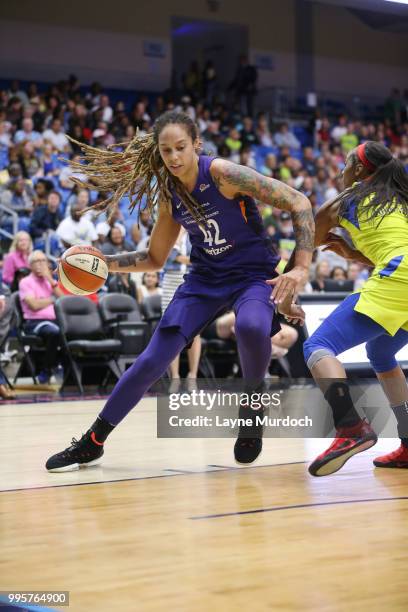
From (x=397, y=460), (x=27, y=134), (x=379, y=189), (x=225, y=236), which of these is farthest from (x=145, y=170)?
(x=27, y=134)

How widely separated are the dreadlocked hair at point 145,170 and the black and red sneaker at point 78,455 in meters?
1.17

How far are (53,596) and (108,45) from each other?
803 inches

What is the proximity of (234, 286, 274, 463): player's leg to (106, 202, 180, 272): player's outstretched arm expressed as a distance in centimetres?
57

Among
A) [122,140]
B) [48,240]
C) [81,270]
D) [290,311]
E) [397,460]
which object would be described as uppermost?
[122,140]

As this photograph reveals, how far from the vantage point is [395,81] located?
1057 inches

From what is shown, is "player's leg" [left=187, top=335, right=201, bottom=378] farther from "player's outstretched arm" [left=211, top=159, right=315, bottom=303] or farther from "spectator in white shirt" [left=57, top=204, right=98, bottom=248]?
"player's outstretched arm" [left=211, top=159, right=315, bottom=303]

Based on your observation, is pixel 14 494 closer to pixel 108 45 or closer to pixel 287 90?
pixel 108 45

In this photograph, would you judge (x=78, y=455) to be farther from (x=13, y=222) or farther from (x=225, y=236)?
(x=13, y=222)

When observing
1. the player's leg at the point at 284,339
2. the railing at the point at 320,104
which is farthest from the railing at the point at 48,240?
the railing at the point at 320,104

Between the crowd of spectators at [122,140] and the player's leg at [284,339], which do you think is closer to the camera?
the player's leg at [284,339]

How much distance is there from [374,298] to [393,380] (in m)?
0.60

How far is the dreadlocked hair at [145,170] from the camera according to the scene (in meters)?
4.71

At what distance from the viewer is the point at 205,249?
4832 mm

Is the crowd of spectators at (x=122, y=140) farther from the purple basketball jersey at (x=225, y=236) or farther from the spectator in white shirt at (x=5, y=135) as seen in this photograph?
the purple basketball jersey at (x=225, y=236)
